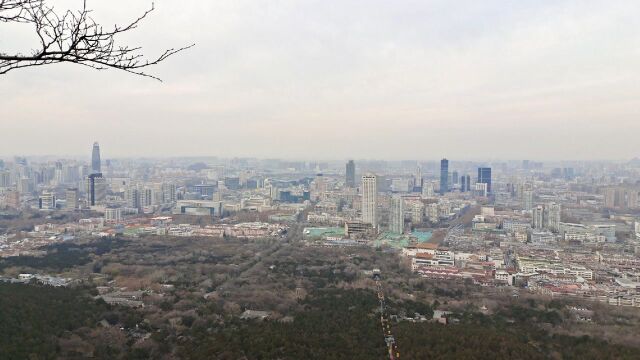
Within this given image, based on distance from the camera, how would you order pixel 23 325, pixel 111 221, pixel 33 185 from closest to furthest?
pixel 23 325 < pixel 111 221 < pixel 33 185

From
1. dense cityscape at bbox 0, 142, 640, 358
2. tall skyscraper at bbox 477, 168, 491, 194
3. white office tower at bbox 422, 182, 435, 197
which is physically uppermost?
tall skyscraper at bbox 477, 168, 491, 194

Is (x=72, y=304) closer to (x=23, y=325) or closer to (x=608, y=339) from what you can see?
(x=23, y=325)

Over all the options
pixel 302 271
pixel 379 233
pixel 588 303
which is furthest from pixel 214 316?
pixel 379 233

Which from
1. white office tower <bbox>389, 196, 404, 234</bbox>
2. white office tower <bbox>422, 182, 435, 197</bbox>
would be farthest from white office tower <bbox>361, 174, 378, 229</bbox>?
white office tower <bbox>422, 182, 435, 197</bbox>

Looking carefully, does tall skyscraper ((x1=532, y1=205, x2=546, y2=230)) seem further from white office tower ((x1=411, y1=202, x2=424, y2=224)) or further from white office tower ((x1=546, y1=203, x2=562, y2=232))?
white office tower ((x1=411, y1=202, x2=424, y2=224))

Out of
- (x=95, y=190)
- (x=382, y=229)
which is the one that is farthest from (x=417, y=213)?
(x=95, y=190)

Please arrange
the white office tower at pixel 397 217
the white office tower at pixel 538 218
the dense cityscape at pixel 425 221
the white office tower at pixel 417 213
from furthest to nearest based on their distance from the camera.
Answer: the white office tower at pixel 417 213 < the white office tower at pixel 538 218 < the white office tower at pixel 397 217 < the dense cityscape at pixel 425 221

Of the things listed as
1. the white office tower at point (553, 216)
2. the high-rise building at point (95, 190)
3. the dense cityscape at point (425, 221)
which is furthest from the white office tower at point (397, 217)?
the high-rise building at point (95, 190)

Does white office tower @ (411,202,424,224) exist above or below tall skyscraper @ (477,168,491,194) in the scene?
below

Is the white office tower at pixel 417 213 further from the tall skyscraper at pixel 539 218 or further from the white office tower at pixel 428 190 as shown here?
the white office tower at pixel 428 190
